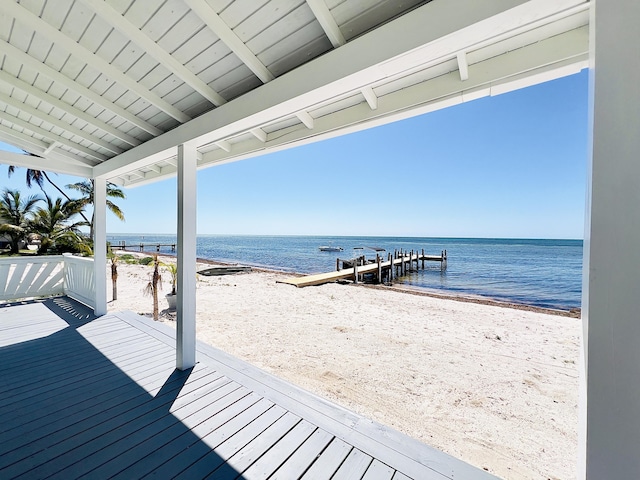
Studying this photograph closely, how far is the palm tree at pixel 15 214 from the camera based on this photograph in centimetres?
1123

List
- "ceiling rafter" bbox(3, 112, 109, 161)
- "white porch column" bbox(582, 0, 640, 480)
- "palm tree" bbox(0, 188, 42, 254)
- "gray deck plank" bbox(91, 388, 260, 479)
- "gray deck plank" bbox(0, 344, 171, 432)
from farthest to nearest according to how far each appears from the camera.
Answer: "palm tree" bbox(0, 188, 42, 254) → "ceiling rafter" bbox(3, 112, 109, 161) → "gray deck plank" bbox(0, 344, 171, 432) → "gray deck plank" bbox(91, 388, 260, 479) → "white porch column" bbox(582, 0, 640, 480)

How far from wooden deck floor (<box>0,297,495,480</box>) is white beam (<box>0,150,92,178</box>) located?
7.53ft

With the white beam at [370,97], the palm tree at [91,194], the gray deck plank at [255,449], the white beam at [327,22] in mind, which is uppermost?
the palm tree at [91,194]

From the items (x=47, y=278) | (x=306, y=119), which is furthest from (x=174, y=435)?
(x=47, y=278)

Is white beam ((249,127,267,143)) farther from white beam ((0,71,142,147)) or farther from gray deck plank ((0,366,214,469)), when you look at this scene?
gray deck plank ((0,366,214,469))

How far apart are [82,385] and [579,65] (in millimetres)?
3883

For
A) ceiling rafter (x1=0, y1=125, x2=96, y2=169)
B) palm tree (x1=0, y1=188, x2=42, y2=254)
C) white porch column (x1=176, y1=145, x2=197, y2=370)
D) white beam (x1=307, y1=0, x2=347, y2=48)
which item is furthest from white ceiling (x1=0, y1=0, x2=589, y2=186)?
palm tree (x1=0, y1=188, x2=42, y2=254)

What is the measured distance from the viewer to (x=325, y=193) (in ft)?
112

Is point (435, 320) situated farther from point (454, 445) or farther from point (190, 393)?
point (190, 393)

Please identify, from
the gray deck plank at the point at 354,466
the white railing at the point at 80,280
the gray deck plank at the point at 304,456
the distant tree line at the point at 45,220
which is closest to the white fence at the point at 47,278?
the white railing at the point at 80,280

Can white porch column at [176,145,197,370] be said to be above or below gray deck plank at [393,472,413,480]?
above

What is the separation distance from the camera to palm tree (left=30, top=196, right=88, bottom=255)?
10.8m

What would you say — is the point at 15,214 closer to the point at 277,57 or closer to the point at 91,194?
the point at 91,194

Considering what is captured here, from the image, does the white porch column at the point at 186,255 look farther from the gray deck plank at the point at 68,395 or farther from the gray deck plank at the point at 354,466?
the gray deck plank at the point at 354,466
